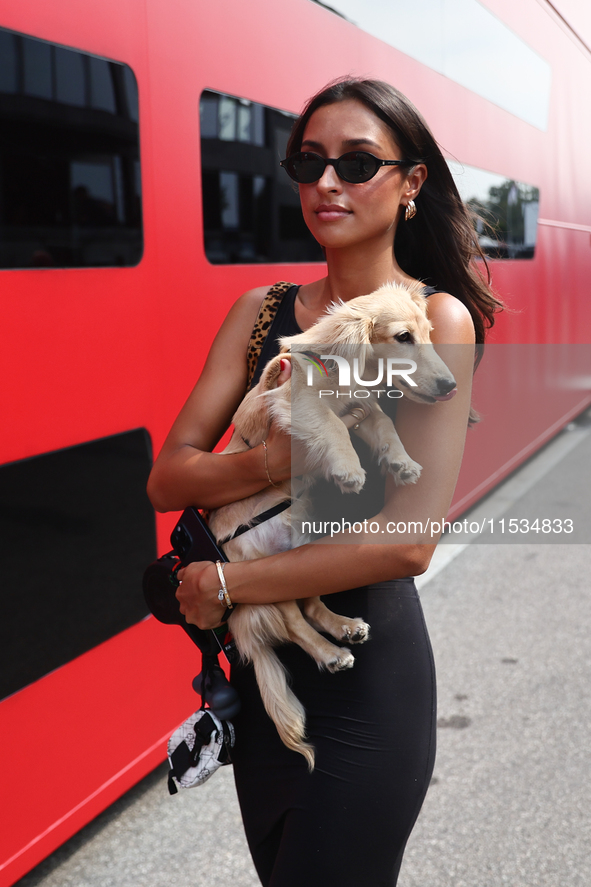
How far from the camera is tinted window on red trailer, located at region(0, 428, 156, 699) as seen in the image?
2.22m

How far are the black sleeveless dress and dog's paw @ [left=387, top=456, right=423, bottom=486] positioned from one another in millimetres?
118

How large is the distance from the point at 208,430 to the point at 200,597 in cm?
41

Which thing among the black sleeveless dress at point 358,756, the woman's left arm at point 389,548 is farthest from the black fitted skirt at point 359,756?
the woman's left arm at point 389,548

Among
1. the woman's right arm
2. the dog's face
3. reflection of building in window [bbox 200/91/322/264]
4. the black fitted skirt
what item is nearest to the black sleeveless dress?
the black fitted skirt

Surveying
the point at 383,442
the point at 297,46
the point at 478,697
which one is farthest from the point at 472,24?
the point at 383,442

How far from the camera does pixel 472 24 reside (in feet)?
16.1

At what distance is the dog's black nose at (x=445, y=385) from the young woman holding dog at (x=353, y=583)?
4 cm

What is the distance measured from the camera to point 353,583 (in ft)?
4.65

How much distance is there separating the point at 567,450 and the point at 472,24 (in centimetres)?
498

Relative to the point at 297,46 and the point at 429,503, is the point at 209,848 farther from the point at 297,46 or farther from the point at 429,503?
the point at 297,46

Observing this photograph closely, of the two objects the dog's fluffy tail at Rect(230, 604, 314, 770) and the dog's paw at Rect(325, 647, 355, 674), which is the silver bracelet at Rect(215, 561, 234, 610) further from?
the dog's paw at Rect(325, 647, 355, 674)

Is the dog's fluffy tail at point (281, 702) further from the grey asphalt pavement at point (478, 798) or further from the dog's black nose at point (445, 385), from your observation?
the dog's black nose at point (445, 385)

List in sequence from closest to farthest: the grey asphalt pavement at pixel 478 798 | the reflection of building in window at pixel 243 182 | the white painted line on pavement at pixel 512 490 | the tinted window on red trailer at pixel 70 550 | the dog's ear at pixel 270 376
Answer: the dog's ear at pixel 270 376 < the tinted window on red trailer at pixel 70 550 < the grey asphalt pavement at pixel 478 798 < the reflection of building in window at pixel 243 182 < the white painted line on pavement at pixel 512 490

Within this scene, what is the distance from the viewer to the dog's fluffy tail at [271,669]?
1489 millimetres
